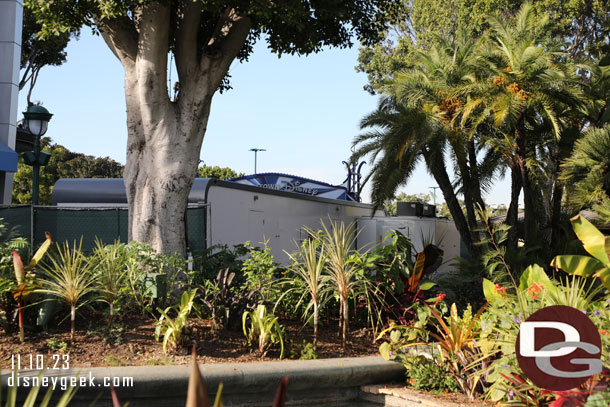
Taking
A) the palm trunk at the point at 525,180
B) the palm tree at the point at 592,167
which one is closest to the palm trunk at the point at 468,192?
the palm trunk at the point at 525,180

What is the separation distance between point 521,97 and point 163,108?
29.2 ft

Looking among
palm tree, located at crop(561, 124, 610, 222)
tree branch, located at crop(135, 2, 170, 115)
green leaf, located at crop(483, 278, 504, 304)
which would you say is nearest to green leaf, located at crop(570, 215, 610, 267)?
green leaf, located at crop(483, 278, 504, 304)

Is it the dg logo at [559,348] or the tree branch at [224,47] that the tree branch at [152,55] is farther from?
the dg logo at [559,348]

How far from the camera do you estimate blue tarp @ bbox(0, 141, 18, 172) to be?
48.8ft

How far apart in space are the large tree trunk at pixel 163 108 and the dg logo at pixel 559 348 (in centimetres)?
573

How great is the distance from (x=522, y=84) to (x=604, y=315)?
980 cm

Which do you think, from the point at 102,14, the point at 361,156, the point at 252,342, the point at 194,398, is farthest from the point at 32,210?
the point at 194,398

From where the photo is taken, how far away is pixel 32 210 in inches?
454

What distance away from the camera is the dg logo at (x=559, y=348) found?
351 cm

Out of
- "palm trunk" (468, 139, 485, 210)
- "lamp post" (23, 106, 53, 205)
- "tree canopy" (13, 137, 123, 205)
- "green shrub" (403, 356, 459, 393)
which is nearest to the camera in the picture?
"green shrub" (403, 356, 459, 393)

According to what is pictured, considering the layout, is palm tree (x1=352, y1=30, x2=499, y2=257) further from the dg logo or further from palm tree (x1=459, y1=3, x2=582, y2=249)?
the dg logo

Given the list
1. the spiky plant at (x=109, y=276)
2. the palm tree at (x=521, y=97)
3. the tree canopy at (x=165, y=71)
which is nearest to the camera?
the spiky plant at (x=109, y=276)

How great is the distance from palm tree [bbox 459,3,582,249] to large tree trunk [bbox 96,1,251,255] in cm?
707

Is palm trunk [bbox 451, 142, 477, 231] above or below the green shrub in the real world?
above
